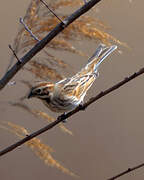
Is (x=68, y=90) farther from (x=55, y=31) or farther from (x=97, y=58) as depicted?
(x=55, y=31)

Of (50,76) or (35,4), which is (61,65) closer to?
(50,76)

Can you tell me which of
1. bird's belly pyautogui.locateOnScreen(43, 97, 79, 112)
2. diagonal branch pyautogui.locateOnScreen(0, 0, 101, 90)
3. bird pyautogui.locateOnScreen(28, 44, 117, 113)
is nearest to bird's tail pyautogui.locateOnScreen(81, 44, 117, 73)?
bird pyautogui.locateOnScreen(28, 44, 117, 113)

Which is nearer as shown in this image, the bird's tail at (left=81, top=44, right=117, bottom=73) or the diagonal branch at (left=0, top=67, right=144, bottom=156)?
the diagonal branch at (left=0, top=67, right=144, bottom=156)

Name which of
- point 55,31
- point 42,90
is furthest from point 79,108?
point 42,90

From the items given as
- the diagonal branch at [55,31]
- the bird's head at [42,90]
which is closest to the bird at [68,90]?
the bird's head at [42,90]

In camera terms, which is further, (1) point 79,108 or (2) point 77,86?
(2) point 77,86

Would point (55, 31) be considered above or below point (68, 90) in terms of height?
below

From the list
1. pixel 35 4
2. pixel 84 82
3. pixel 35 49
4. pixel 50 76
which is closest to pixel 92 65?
pixel 84 82

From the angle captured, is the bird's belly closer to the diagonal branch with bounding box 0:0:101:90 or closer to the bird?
the bird
